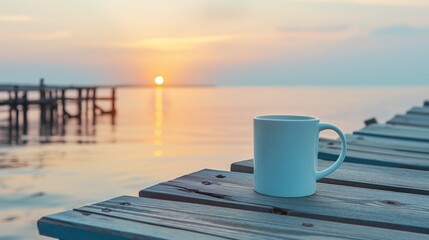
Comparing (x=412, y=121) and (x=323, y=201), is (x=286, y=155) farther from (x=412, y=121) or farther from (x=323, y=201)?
(x=412, y=121)

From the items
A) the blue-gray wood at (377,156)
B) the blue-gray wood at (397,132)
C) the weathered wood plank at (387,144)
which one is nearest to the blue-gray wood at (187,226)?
the blue-gray wood at (377,156)

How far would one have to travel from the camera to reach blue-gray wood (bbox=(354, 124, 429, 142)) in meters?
2.89

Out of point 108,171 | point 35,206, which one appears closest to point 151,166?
point 108,171

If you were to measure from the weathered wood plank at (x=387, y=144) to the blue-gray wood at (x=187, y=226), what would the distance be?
1.49 meters

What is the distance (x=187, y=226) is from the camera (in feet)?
3.23

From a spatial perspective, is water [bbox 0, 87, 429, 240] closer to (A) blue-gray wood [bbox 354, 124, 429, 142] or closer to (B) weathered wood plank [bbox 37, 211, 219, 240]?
(A) blue-gray wood [bbox 354, 124, 429, 142]

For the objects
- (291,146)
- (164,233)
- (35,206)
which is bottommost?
(35,206)

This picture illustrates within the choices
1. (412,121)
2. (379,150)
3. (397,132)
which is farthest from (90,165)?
(379,150)

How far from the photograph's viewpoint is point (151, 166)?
1114cm

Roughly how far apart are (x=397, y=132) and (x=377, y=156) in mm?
1173

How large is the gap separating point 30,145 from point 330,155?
1441 centimetres

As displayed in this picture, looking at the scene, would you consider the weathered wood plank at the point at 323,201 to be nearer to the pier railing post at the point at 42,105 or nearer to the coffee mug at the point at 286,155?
the coffee mug at the point at 286,155

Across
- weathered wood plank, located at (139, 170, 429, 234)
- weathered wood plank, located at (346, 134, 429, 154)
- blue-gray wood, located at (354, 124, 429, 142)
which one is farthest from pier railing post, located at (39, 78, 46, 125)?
weathered wood plank, located at (139, 170, 429, 234)

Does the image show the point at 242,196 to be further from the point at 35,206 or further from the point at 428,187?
the point at 35,206
